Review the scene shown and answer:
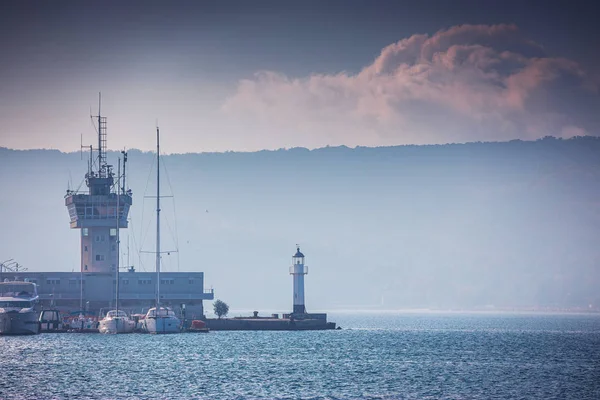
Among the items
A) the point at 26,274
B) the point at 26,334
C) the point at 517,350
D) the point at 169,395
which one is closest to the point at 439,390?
the point at 169,395

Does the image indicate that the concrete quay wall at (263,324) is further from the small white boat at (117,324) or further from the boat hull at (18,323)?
the boat hull at (18,323)

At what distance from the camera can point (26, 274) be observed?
188m

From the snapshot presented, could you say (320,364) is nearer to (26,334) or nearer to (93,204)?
(26,334)

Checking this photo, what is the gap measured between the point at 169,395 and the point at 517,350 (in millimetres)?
74113

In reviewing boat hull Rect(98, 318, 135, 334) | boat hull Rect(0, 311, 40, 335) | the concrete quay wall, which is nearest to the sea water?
boat hull Rect(98, 318, 135, 334)

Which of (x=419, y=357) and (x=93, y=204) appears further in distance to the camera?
(x=93, y=204)

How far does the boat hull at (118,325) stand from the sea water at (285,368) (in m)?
1.23

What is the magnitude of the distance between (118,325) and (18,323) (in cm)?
1561

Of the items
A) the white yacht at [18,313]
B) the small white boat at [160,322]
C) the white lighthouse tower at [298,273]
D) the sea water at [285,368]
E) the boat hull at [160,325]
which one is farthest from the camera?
the white lighthouse tower at [298,273]

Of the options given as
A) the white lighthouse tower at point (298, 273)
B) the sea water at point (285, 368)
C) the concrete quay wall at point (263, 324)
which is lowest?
the sea water at point (285, 368)

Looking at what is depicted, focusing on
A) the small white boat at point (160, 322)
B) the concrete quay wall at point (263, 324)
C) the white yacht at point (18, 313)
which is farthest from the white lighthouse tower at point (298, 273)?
the white yacht at point (18, 313)

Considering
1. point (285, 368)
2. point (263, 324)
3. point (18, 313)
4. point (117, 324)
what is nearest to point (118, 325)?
point (117, 324)

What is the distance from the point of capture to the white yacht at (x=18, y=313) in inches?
6609

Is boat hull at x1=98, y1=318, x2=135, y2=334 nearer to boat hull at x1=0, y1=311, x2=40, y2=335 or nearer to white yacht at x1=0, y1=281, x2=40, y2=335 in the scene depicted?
boat hull at x1=0, y1=311, x2=40, y2=335
